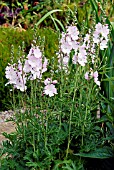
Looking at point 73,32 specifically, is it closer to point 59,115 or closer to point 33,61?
point 33,61

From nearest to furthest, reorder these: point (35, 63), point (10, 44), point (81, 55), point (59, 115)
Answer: point (35, 63)
point (81, 55)
point (59, 115)
point (10, 44)

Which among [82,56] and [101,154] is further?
[101,154]

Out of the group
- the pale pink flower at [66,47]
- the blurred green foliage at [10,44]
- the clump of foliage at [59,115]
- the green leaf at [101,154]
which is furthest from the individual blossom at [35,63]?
the blurred green foliage at [10,44]

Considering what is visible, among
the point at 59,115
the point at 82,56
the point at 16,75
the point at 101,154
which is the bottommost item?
the point at 101,154

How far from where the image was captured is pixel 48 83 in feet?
8.46

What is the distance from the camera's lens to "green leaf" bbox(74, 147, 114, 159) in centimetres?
281

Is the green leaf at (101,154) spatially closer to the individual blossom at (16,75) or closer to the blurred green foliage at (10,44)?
the individual blossom at (16,75)

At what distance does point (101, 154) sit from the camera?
2871 mm

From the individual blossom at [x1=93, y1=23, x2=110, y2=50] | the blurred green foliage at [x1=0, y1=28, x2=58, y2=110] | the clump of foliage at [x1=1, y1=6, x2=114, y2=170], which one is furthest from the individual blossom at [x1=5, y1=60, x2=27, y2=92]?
the blurred green foliage at [x1=0, y1=28, x2=58, y2=110]

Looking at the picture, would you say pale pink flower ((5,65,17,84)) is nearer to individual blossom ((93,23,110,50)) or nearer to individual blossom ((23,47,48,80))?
individual blossom ((23,47,48,80))

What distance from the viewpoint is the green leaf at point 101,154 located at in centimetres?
281

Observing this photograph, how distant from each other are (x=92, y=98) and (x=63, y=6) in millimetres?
4260

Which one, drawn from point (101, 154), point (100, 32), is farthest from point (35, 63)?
point (101, 154)

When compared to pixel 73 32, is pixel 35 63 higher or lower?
lower
